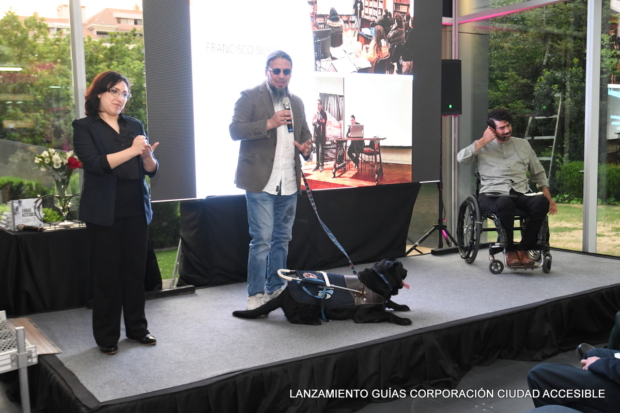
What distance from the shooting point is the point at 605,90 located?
5.43 metres

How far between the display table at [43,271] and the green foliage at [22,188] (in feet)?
1.48

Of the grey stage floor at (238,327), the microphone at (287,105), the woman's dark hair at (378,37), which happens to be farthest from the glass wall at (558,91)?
the microphone at (287,105)

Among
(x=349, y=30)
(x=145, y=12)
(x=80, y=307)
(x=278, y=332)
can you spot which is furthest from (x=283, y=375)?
(x=349, y=30)

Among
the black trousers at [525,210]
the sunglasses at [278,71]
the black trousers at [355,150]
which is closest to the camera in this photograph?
the sunglasses at [278,71]

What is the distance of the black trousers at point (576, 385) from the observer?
1926mm

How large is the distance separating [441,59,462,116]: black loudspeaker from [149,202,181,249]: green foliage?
2.76 meters

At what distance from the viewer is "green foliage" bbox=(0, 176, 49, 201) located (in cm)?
402

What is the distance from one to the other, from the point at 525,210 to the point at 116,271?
318 cm

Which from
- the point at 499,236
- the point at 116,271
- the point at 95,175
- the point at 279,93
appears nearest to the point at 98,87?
the point at 95,175

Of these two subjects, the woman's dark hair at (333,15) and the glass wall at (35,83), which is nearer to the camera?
the glass wall at (35,83)

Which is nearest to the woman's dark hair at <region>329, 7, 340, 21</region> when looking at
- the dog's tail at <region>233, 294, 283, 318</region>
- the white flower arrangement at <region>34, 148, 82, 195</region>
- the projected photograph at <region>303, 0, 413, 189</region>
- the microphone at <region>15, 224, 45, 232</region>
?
the projected photograph at <region>303, 0, 413, 189</region>

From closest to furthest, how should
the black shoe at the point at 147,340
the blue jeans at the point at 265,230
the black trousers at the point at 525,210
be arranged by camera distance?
1. the black shoe at the point at 147,340
2. the blue jeans at the point at 265,230
3. the black trousers at the point at 525,210

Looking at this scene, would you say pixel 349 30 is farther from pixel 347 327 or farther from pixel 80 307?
pixel 80 307

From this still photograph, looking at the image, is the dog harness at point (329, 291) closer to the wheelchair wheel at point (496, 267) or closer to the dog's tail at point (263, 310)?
the dog's tail at point (263, 310)
